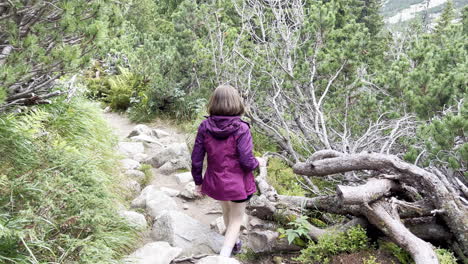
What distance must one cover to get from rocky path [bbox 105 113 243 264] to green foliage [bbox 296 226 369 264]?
767 mm

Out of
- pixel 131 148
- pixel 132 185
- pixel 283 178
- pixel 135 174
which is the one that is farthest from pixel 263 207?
pixel 131 148

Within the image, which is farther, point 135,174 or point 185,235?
point 135,174

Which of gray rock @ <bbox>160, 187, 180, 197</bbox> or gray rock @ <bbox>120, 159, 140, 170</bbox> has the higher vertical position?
gray rock @ <bbox>120, 159, 140, 170</bbox>

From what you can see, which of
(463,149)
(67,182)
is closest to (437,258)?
(463,149)

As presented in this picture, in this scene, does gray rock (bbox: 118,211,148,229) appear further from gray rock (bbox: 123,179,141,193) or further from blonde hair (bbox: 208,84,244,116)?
blonde hair (bbox: 208,84,244,116)

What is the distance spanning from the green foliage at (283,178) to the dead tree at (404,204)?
136 centimetres

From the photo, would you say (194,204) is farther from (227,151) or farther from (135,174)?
(227,151)

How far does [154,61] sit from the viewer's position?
9.40 meters

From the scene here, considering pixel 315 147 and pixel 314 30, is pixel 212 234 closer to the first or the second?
pixel 315 147

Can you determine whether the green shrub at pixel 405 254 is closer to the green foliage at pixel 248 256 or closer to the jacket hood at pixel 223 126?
the green foliage at pixel 248 256

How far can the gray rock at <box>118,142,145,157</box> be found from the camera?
6798 millimetres

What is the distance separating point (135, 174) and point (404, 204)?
3961 mm

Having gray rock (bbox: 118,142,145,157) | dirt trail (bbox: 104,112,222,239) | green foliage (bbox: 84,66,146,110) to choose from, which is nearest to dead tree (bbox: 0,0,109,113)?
dirt trail (bbox: 104,112,222,239)

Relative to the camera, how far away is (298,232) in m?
3.50
